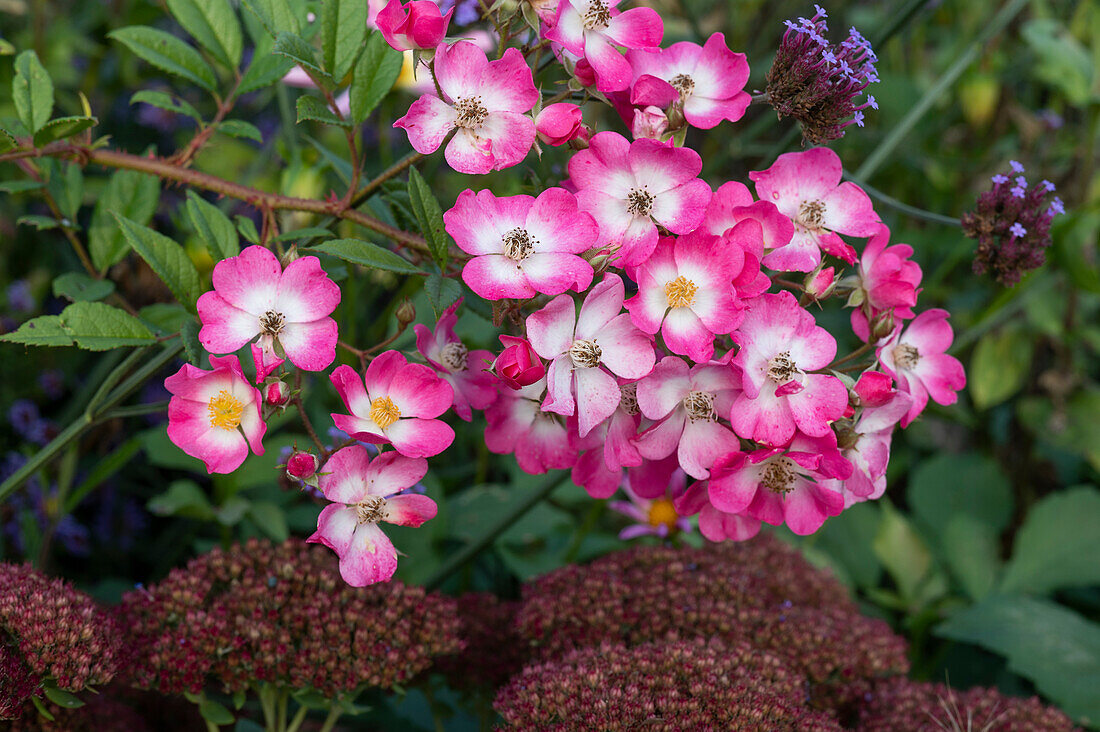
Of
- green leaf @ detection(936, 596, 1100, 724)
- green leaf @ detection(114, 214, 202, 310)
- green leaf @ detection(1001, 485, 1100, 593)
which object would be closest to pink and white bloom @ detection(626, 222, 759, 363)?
green leaf @ detection(114, 214, 202, 310)

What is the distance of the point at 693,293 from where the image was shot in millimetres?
789

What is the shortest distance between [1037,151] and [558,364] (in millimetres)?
2102

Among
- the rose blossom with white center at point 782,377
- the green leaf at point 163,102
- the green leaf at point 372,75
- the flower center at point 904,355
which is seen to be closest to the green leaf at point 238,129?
the green leaf at point 163,102

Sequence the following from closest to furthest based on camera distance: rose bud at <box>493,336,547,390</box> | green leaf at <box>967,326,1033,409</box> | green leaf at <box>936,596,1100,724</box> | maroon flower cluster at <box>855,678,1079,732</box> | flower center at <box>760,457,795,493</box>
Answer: rose bud at <box>493,336,547,390</box> → flower center at <box>760,457,795,493</box> → maroon flower cluster at <box>855,678,1079,732</box> → green leaf at <box>936,596,1100,724</box> → green leaf at <box>967,326,1033,409</box>

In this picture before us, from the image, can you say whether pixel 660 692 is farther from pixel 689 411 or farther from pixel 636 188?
pixel 636 188

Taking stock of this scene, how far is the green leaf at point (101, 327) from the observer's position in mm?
878

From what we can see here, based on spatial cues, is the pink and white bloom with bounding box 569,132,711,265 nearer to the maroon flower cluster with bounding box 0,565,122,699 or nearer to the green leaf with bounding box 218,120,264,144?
the green leaf with bounding box 218,120,264,144

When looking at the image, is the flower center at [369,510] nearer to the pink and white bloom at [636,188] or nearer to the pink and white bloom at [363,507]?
the pink and white bloom at [363,507]

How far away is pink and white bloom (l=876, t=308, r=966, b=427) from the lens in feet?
3.12

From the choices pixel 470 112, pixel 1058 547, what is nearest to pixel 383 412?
pixel 470 112

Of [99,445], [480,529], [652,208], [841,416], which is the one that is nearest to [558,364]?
[652,208]

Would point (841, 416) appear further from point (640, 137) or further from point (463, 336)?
→ point (463, 336)

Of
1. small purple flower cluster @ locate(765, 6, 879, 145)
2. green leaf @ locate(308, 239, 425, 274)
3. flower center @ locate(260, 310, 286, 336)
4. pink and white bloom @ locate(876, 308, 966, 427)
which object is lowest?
flower center @ locate(260, 310, 286, 336)

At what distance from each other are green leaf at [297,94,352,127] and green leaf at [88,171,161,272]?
45 centimetres
